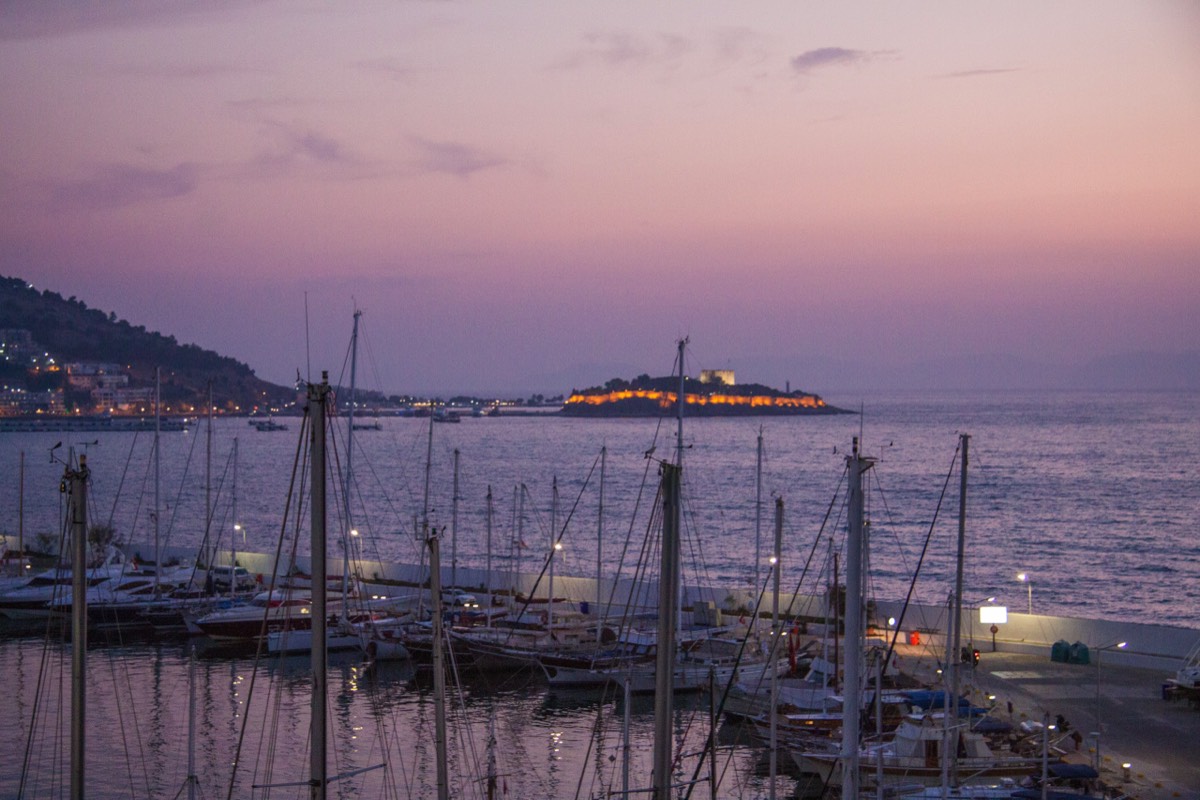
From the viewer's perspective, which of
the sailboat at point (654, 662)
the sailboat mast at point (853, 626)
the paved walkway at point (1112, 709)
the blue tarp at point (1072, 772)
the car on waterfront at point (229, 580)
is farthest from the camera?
the car on waterfront at point (229, 580)

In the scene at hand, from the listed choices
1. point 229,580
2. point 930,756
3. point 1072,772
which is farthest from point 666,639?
point 229,580

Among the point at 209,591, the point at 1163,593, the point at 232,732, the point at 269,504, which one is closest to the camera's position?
the point at 232,732

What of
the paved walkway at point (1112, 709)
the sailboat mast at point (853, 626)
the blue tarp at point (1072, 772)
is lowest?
the paved walkway at point (1112, 709)

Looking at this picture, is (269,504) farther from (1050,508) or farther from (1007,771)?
(1007,771)

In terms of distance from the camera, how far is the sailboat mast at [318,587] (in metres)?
9.18

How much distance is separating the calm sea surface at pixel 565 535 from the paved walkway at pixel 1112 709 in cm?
446

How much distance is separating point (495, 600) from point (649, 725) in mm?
10842

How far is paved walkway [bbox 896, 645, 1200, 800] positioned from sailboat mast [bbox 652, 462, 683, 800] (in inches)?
353

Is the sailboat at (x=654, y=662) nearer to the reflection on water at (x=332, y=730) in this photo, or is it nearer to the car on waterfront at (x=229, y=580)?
the reflection on water at (x=332, y=730)

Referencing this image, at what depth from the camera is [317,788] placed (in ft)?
30.0

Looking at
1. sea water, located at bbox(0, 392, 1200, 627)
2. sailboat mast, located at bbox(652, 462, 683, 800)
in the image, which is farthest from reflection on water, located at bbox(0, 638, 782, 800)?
sailboat mast, located at bbox(652, 462, 683, 800)

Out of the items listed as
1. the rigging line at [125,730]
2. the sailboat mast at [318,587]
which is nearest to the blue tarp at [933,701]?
the rigging line at [125,730]

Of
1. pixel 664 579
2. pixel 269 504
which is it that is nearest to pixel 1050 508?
pixel 269 504

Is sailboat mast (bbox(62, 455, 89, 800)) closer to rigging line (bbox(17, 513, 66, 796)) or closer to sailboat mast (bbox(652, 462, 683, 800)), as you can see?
rigging line (bbox(17, 513, 66, 796))
